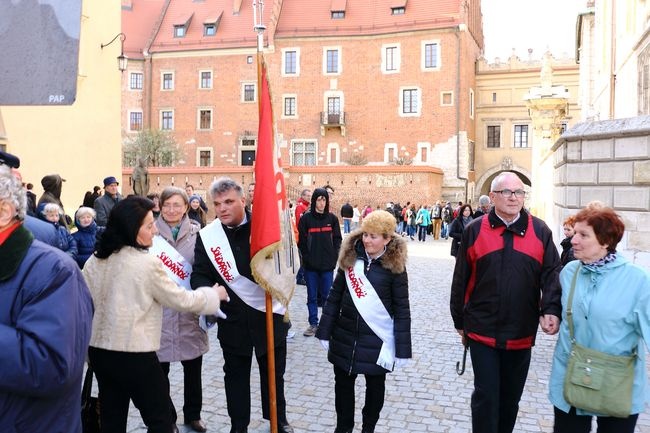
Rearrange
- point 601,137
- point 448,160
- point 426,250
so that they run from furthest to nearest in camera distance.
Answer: point 448,160, point 426,250, point 601,137

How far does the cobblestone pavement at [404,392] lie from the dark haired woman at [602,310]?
1.53m

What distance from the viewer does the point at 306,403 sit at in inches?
213

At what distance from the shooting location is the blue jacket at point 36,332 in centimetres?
204

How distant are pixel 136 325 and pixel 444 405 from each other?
3.03 meters

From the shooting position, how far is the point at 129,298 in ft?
11.4

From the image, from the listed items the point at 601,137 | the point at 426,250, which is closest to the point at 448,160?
the point at 426,250

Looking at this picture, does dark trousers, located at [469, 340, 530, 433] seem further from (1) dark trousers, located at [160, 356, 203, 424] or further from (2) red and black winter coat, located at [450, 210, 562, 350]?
(1) dark trousers, located at [160, 356, 203, 424]

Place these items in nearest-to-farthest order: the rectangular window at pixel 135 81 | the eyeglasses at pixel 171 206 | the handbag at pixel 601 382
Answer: the handbag at pixel 601 382
the eyeglasses at pixel 171 206
the rectangular window at pixel 135 81

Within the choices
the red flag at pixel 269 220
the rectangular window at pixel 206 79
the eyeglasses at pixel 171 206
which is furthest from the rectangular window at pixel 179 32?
the red flag at pixel 269 220

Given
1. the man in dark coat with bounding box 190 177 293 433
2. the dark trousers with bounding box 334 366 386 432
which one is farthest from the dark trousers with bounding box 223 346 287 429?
the dark trousers with bounding box 334 366 386 432

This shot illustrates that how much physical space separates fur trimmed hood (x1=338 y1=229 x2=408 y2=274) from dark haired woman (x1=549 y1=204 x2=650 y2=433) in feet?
3.91

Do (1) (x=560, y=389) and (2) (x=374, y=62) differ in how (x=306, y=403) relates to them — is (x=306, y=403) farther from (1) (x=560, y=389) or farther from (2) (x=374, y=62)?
(2) (x=374, y=62)

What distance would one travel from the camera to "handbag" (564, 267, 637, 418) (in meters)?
3.21

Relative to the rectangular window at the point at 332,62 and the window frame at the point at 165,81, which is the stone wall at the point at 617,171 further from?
the window frame at the point at 165,81
